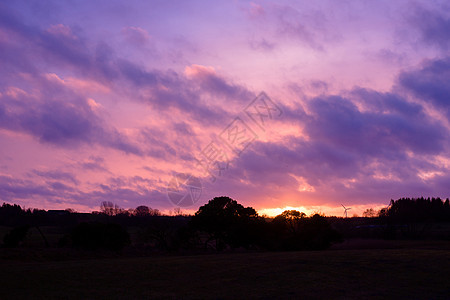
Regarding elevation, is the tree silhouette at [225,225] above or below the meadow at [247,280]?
above

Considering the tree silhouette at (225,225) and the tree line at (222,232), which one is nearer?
the tree line at (222,232)

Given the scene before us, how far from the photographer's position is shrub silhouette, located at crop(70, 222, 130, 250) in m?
57.5

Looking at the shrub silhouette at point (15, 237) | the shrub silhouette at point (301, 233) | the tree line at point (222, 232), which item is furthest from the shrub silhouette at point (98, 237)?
the shrub silhouette at point (301, 233)

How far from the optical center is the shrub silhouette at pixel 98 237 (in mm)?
57469

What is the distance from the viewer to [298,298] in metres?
21.5

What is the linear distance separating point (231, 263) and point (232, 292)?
41.7ft

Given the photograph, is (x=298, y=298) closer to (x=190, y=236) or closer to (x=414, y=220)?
(x=190, y=236)

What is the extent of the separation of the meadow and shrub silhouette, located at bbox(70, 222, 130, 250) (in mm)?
21719

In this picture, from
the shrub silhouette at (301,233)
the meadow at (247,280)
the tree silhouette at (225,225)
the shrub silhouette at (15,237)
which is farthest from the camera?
the tree silhouette at (225,225)

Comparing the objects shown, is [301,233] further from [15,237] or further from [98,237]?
[15,237]

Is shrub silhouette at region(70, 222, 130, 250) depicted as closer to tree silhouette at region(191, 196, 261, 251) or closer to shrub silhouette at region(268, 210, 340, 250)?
tree silhouette at region(191, 196, 261, 251)

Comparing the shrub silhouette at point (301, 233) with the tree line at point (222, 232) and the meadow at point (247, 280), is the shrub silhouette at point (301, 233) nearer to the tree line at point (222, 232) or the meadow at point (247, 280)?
the tree line at point (222, 232)

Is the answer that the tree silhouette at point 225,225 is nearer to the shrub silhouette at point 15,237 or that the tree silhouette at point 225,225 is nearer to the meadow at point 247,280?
the shrub silhouette at point 15,237

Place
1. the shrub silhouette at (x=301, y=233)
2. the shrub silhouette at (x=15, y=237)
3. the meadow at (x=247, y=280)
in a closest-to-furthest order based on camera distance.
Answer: the meadow at (x=247, y=280) → the shrub silhouette at (x=15, y=237) → the shrub silhouette at (x=301, y=233)
